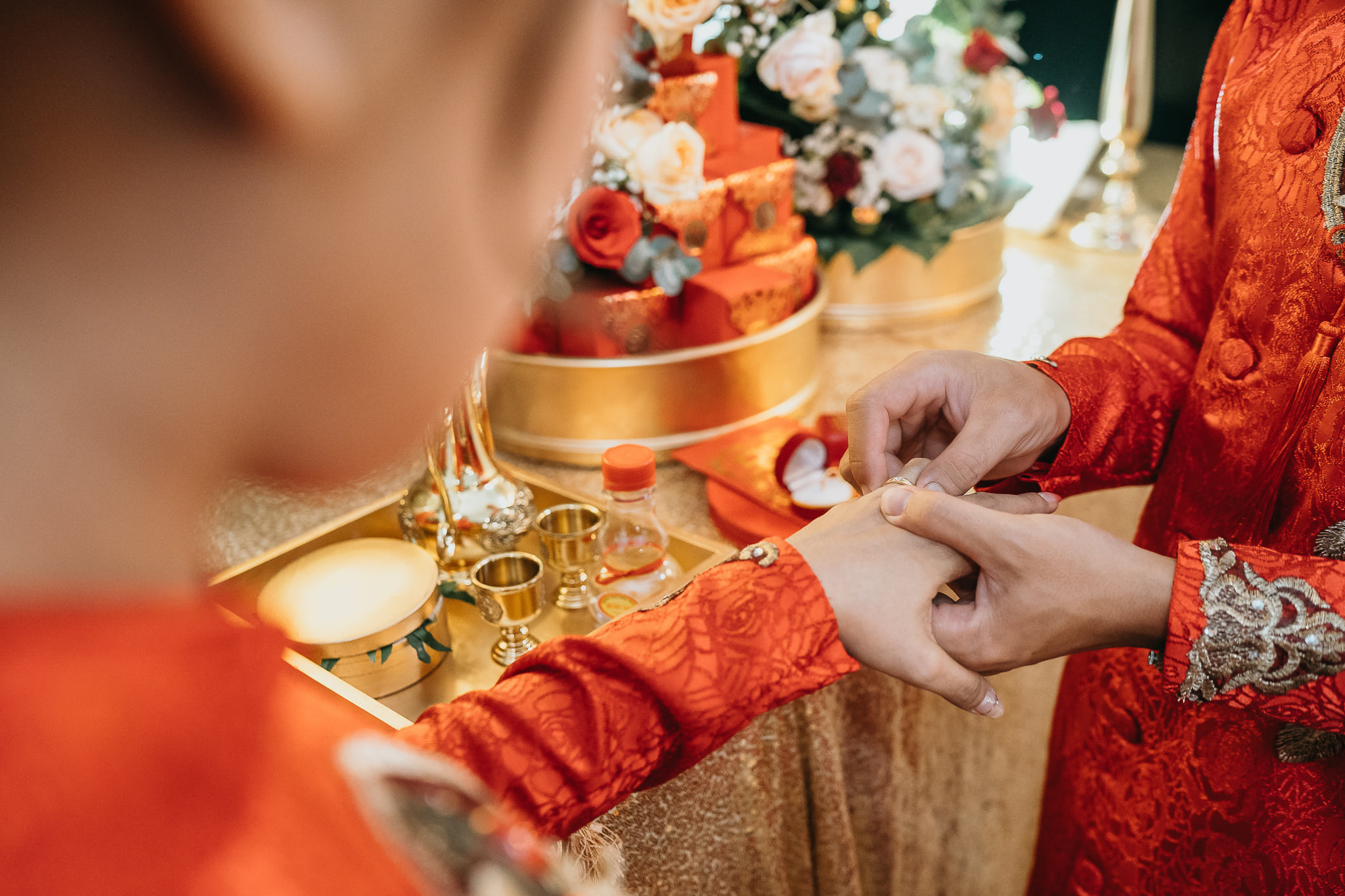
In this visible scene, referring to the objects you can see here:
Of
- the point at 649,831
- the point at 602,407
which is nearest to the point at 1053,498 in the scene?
the point at 649,831

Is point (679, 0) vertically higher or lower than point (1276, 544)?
higher

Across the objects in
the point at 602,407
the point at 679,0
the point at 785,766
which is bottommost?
the point at 785,766

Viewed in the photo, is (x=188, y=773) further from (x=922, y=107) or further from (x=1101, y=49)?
(x=1101, y=49)

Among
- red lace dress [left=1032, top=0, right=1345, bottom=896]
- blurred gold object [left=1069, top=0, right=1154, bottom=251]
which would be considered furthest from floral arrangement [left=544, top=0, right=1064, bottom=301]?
red lace dress [left=1032, top=0, right=1345, bottom=896]

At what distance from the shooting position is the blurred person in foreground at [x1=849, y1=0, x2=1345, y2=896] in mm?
715

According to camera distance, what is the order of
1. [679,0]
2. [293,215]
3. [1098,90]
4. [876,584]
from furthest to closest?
[1098,90], [679,0], [876,584], [293,215]

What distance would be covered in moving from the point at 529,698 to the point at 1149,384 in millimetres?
717

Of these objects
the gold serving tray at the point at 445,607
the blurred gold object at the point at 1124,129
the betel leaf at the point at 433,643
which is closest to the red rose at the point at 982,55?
the blurred gold object at the point at 1124,129

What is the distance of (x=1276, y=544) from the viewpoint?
81 centimetres

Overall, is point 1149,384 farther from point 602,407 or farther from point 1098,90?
point 1098,90

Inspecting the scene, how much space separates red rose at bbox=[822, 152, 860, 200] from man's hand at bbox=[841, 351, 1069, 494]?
35.2 inches

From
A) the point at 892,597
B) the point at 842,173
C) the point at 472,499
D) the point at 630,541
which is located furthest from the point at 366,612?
the point at 842,173

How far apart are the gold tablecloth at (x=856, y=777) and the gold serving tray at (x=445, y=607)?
67 millimetres

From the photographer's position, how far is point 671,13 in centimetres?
130
